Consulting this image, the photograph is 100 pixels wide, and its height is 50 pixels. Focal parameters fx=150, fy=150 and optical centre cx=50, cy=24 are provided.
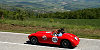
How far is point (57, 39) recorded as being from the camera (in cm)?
955

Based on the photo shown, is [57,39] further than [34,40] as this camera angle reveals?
No

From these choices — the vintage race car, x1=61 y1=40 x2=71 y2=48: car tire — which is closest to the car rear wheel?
the vintage race car

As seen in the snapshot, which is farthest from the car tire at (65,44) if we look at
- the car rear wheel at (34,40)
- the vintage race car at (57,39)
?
the car rear wheel at (34,40)

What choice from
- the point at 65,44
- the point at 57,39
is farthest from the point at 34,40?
the point at 65,44

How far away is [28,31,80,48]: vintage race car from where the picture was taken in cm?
925

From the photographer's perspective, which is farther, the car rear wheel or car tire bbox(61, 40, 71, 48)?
the car rear wheel

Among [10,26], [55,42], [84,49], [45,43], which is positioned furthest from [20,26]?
[84,49]

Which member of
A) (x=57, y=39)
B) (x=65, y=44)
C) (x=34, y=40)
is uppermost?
(x=57, y=39)

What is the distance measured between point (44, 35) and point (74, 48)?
211cm

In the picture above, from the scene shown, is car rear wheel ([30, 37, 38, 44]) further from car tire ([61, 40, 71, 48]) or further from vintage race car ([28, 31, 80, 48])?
car tire ([61, 40, 71, 48])

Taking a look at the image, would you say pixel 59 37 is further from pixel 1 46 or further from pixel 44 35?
pixel 1 46

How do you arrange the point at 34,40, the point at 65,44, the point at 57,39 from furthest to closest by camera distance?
the point at 34,40
the point at 57,39
the point at 65,44

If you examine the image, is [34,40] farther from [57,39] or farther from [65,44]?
[65,44]

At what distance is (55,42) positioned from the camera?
964 centimetres
